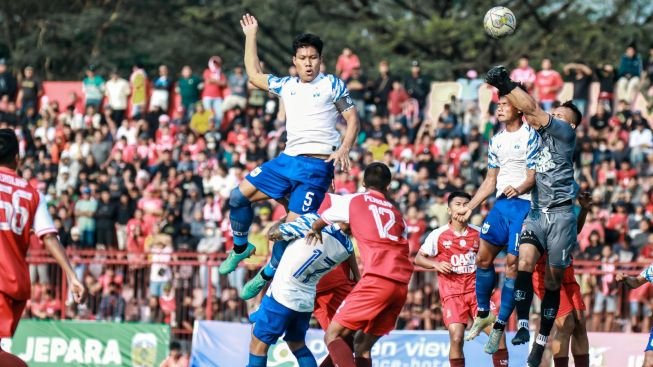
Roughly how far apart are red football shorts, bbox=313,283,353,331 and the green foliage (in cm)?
2354

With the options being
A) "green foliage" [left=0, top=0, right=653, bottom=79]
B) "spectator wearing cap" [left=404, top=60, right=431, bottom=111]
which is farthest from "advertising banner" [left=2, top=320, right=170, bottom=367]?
"green foliage" [left=0, top=0, right=653, bottom=79]

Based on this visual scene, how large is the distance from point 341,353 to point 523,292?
2.06 meters

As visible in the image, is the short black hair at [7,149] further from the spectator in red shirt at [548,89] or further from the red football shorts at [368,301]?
the spectator in red shirt at [548,89]

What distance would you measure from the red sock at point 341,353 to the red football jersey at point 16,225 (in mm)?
3422

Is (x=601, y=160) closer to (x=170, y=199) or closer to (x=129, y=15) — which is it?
(x=170, y=199)

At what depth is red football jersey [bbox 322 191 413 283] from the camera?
12.4m

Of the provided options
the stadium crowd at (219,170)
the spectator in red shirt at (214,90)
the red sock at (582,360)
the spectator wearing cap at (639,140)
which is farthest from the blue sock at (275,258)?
the spectator in red shirt at (214,90)

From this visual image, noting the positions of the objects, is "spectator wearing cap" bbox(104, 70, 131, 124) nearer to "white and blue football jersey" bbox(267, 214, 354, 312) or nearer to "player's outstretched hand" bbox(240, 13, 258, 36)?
"player's outstretched hand" bbox(240, 13, 258, 36)

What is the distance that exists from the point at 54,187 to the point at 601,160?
11250 millimetres

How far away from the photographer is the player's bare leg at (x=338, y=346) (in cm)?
1254

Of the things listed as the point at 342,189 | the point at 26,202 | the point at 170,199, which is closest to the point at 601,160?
the point at 342,189

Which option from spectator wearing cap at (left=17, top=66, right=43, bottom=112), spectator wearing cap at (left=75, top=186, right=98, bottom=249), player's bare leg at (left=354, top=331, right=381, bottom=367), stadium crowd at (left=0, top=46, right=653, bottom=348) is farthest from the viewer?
spectator wearing cap at (left=17, top=66, right=43, bottom=112)

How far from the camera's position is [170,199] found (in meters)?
24.1

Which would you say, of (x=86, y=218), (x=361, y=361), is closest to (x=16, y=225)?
(x=361, y=361)
